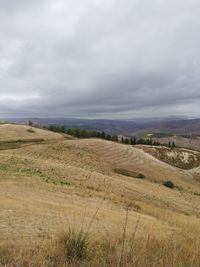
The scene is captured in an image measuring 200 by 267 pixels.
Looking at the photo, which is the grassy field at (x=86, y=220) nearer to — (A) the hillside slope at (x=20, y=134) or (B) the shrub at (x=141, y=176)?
(B) the shrub at (x=141, y=176)

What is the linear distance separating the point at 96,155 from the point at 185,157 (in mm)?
43227

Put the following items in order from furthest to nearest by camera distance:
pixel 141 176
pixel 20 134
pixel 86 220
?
pixel 20 134, pixel 141 176, pixel 86 220

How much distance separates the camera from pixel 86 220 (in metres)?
15.5

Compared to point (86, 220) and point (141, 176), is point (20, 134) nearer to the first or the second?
point (141, 176)

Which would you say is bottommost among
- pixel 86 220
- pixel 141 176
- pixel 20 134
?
pixel 141 176

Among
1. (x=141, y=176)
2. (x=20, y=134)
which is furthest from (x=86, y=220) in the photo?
(x=20, y=134)

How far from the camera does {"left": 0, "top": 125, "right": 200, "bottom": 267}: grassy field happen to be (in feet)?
23.8

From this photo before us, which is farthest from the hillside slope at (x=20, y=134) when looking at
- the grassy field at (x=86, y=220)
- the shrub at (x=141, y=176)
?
the shrub at (x=141, y=176)

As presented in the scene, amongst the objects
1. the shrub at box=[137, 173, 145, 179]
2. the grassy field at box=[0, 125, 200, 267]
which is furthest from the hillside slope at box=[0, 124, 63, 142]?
the shrub at box=[137, 173, 145, 179]

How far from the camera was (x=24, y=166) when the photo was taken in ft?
143

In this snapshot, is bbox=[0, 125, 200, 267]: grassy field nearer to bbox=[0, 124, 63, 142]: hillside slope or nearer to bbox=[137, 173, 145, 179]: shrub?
bbox=[137, 173, 145, 179]: shrub

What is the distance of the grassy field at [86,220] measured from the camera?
7245 millimetres

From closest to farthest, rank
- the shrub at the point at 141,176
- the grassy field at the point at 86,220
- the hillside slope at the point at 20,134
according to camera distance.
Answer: the grassy field at the point at 86,220, the shrub at the point at 141,176, the hillside slope at the point at 20,134

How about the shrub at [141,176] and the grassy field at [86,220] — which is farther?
the shrub at [141,176]
